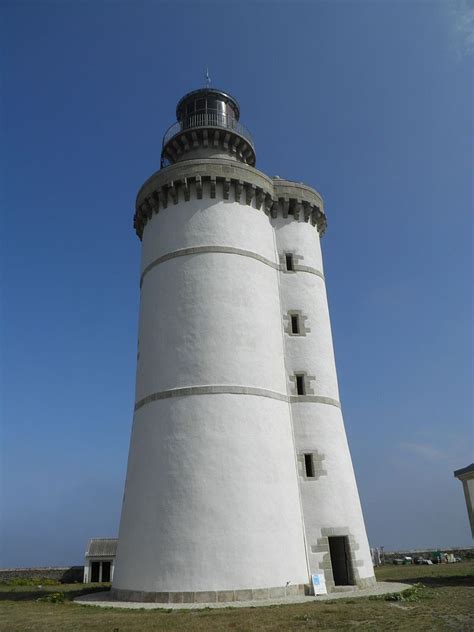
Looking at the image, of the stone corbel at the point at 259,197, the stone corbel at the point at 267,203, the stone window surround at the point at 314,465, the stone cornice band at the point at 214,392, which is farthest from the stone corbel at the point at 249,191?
the stone window surround at the point at 314,465

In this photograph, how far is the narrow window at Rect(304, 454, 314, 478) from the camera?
20.8m

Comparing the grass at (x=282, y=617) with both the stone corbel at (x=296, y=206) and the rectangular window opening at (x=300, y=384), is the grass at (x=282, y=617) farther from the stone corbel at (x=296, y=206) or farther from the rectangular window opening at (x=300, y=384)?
the stone corbel at (x=296, y=206)

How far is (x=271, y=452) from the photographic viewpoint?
1977 cm

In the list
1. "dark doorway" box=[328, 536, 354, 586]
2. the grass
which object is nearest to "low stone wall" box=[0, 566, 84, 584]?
the grass

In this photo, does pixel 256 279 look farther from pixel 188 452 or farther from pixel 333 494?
pixel 333 494

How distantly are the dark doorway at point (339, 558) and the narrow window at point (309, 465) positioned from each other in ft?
8.33

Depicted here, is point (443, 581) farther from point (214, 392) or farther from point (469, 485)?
point (214, 392)

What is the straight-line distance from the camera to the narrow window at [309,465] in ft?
68.2

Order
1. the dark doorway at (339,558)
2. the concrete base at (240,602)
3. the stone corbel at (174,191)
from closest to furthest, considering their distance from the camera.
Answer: the concrete base at (240,602)
the dark doorway at (339,558)
the stone corbel at (174,191)

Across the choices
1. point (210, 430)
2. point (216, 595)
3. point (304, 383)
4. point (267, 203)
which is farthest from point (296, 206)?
point (216, 595)

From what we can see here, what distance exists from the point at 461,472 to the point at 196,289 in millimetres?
15154

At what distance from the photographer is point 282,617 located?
43.9 feet

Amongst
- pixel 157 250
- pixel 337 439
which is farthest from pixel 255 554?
pixel 157 250

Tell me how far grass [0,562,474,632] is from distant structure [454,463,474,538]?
21.4 feet
